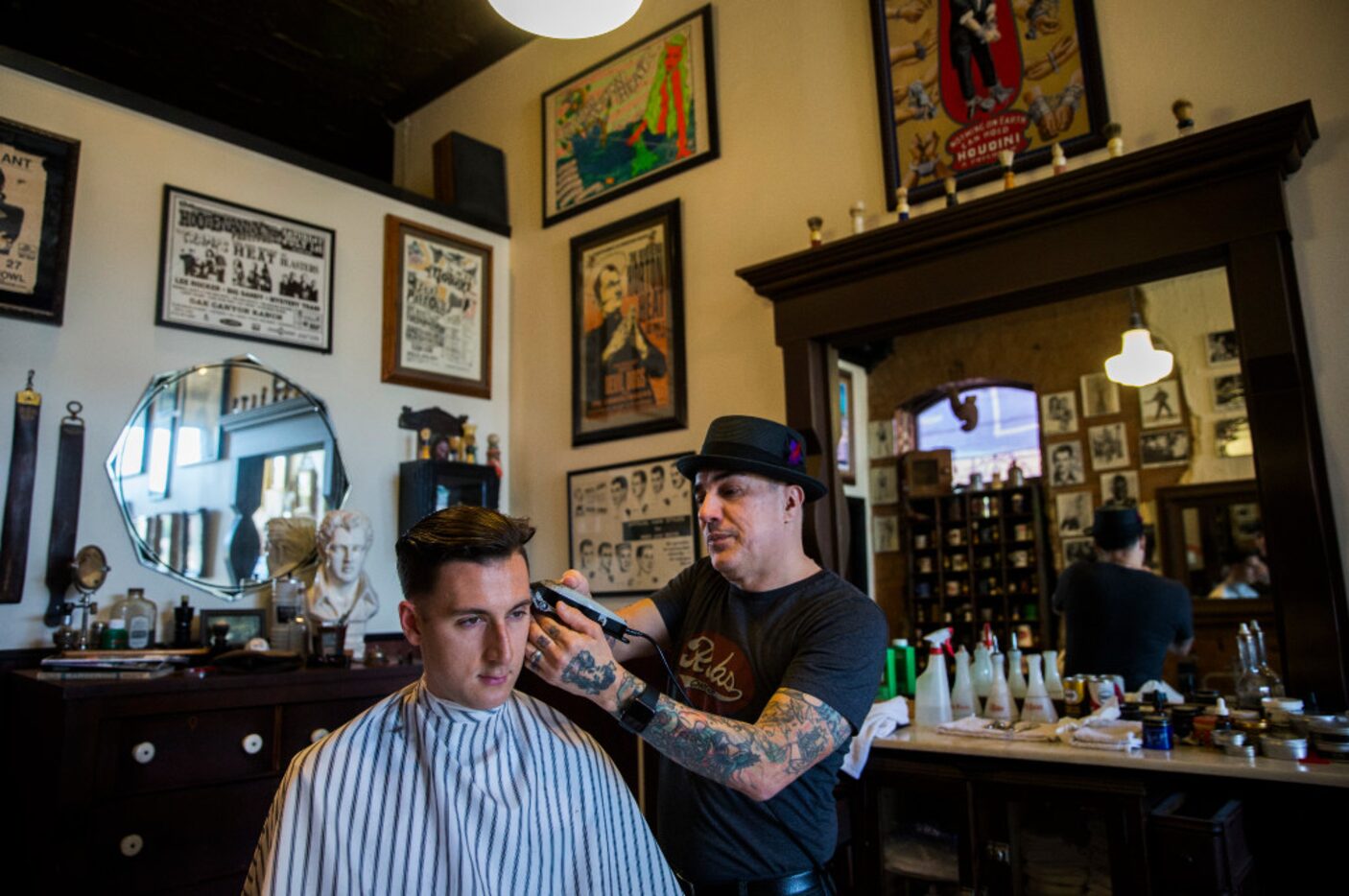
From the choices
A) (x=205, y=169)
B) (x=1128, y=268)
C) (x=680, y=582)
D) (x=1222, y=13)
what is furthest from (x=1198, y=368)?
(x=205, y=169)

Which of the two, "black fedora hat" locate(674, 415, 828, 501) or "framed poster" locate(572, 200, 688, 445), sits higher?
"framed poster" locate(572, 200, 688, 445)

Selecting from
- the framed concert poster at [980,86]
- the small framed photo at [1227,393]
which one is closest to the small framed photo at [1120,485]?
the small framed photo at [1227,393]

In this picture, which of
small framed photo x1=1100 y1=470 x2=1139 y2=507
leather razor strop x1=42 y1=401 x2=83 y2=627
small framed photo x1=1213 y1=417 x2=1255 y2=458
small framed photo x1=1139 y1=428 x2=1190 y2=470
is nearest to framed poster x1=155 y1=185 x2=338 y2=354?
leather razor strop x1=42 y1=401 x2=83 y2=627

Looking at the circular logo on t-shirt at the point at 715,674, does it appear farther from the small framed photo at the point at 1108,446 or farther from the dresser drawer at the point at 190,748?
the small framed photo at the point at 1108,446

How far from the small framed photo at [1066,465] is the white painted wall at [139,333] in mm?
2819

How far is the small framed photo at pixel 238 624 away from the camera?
3373 millimetres

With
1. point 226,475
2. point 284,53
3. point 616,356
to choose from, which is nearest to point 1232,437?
point 616,356

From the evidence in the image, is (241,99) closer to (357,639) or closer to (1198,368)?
(357,639)

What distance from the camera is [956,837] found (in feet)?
8.46

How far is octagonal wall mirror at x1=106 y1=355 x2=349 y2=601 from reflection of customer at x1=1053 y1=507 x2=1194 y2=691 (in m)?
2.98

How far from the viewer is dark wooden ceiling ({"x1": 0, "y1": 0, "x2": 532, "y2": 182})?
439 cm

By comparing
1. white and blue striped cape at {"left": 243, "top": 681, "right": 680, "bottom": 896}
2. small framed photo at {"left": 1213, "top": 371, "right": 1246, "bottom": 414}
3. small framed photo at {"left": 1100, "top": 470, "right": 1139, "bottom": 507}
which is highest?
small framed photo at {"left": 1213, "top": 371, "right": 1246, "bottom": 414}

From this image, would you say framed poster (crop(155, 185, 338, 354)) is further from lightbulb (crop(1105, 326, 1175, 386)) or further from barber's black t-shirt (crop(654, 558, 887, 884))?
lightbulb (crop(1105, 326, 1175, 386))

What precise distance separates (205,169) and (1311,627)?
4.12m
